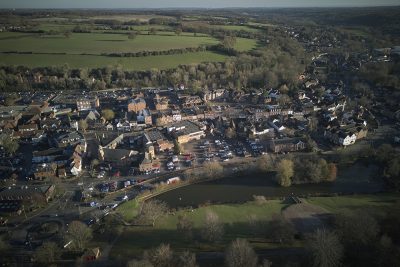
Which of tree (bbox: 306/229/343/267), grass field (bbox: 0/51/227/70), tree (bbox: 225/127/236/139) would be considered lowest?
tree (bbox: 225/127/236/139)

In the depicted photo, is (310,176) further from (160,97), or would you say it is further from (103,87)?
(103,87)

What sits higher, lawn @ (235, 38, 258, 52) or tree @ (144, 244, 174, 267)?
lawn @ (235, 38, 258, 52)

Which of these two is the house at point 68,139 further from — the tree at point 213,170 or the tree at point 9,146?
the tree at point 213,170

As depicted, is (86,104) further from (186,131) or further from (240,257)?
(240,257)

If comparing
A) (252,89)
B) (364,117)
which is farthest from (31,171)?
(364,117)

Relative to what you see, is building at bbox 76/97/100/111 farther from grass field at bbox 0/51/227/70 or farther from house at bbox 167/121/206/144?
grass field at bbox 0/51/227/70

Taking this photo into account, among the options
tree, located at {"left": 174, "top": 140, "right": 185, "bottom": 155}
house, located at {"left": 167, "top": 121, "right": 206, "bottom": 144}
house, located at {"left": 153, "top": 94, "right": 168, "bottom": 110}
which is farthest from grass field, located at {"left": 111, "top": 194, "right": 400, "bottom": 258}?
house, located at {"left": 153, "top": 94, "right": 168, "bottom": 110}

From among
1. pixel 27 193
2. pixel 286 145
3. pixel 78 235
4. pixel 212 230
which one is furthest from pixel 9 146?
pixel 286 145
